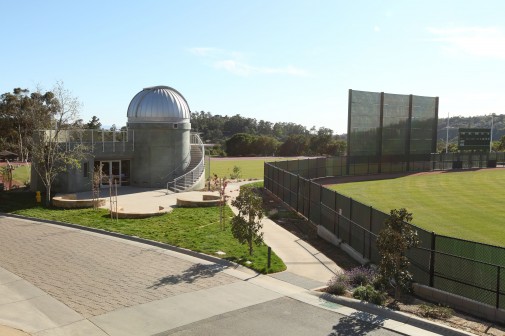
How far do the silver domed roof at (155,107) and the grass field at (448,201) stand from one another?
50.3ft

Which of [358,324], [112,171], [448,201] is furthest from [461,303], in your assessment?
[112,171]

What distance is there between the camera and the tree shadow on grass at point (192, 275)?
1359cm

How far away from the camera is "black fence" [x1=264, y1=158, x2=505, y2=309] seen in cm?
1152

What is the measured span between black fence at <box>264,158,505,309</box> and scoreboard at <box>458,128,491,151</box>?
47.9 m

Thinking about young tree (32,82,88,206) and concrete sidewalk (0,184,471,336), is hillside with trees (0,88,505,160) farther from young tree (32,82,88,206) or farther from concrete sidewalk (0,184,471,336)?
concrete sidewalk (0,184,471,336)

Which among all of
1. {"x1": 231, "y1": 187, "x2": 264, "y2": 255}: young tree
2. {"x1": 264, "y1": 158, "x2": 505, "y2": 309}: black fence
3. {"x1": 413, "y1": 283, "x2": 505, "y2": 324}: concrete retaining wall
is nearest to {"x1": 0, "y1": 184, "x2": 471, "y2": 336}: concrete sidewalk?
{"x1": 231, "y1": 187, "x2": 264, "y2": 255}: young tree

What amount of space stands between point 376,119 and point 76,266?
4658 centimetres

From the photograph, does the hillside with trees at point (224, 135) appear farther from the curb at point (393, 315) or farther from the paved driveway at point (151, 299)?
the curb at point (393, 315)

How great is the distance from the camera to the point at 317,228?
21906 millimetres

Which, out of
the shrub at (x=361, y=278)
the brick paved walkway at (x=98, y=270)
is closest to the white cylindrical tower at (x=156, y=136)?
the brick paved walkway at (x=98, y=270)

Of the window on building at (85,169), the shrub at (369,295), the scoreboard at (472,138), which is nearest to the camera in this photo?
the shrub at (369,295)

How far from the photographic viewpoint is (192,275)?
14266 millimetres

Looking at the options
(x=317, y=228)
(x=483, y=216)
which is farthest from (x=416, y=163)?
(x=317, y=228)

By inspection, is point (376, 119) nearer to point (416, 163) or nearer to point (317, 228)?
point (416, 163)
